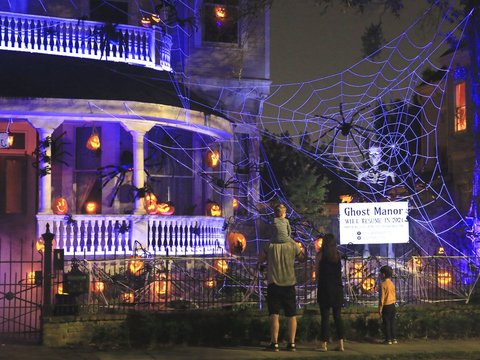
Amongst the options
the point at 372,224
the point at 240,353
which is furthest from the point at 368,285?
the point at 240,353

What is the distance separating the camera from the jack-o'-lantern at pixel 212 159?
1747 centimetres

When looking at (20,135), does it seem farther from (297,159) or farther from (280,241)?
(297,159)

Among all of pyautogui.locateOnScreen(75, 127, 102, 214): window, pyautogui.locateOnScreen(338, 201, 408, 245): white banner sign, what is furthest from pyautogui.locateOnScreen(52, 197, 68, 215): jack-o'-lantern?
pyautogui.locateOnScreen(338, 201, 408, 245): white banner sign

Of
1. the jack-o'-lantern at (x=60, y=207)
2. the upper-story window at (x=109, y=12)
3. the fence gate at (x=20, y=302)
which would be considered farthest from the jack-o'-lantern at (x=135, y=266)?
the upper-story window at (x=109, y=12)

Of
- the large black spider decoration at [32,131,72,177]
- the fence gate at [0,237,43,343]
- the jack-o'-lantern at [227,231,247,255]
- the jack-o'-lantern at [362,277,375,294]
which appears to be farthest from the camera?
the jack-o'-lantern at [227,231,247,255]

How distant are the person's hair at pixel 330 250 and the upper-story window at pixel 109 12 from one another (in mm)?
9974

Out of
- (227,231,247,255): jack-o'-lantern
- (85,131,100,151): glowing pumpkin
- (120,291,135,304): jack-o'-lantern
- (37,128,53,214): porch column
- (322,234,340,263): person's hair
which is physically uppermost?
(85,131,100,151): glowing pumpkin

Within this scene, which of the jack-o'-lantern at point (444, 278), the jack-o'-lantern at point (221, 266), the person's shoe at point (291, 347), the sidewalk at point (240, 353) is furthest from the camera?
the jack-o'-lantern at point (221, 266)

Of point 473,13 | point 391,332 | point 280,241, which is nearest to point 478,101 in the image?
point 473,13

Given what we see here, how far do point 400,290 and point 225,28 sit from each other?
8735 mm

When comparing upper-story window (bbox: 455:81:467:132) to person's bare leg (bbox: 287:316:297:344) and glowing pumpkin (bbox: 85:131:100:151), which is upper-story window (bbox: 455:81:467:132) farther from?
person's bare leg (bbox: 287:316:297:344)

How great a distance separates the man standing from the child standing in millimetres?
1624

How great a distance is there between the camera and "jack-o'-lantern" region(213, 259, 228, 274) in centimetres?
1299

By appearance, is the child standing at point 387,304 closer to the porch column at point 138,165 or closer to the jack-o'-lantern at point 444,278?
the jack-o'-lantern at point 444,278
